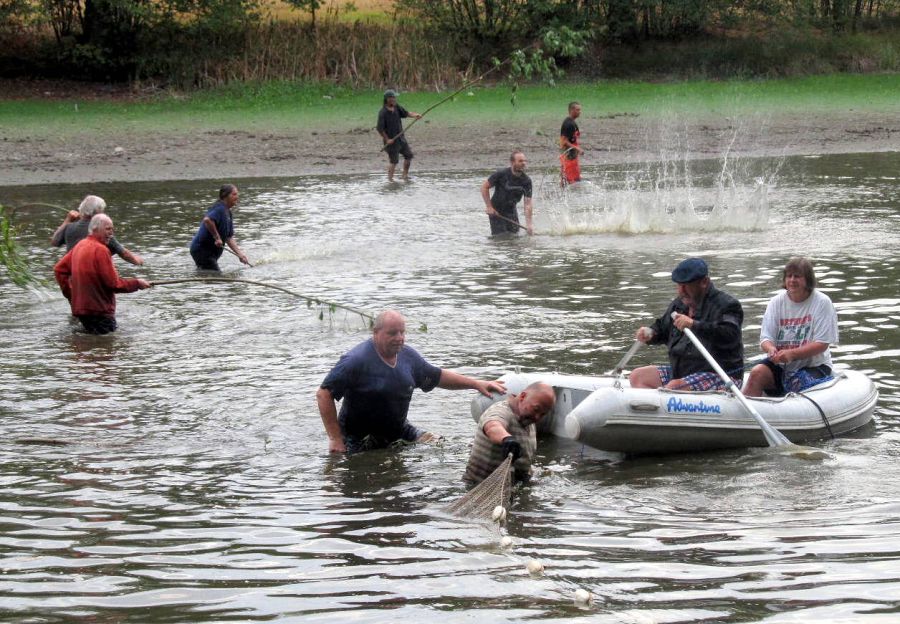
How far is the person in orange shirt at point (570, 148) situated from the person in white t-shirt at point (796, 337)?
13621 millimetres

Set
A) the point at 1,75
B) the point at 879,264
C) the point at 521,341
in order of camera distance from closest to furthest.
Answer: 1. the point at 521,341
2. the point at 879,264
3. the point at 1,75

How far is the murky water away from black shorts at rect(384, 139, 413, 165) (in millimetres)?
6099

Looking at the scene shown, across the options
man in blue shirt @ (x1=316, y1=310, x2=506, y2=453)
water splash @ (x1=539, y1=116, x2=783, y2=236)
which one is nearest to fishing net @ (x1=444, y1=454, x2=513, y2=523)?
man in blue shirt @ (x1=316, y1=310, x2=506, y2=453)

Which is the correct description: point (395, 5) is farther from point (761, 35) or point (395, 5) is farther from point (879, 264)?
point (879, 264)

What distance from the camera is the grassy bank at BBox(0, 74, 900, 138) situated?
30500mm

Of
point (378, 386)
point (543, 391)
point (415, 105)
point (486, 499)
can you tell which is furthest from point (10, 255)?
point (415, 105)

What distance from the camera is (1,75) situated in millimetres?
39406

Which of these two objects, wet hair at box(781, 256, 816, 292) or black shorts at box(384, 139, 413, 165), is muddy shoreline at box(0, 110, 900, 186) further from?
wet hair at box(781, 256, 816, 292)

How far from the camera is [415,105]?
32.7m

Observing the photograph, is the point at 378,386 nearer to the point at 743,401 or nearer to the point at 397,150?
the point at 743,401

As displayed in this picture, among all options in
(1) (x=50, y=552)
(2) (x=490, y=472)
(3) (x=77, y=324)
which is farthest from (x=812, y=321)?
(3) (x=77, y=324)

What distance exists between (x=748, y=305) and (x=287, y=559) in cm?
796

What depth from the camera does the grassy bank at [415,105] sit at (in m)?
30.5

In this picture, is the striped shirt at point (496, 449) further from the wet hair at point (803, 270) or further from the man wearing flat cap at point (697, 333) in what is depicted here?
the wet hair at point (803, 270)
